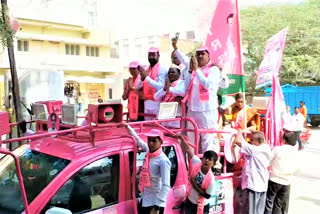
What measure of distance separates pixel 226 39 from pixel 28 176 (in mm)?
3014

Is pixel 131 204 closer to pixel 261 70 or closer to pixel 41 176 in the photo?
pixel 41 176

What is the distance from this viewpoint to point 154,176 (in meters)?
3.31

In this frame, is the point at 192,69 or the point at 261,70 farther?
the point at 261,70

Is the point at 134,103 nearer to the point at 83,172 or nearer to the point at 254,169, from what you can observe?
the point at 254,169

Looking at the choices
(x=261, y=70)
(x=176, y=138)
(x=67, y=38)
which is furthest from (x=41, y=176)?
(x=67, y=38)

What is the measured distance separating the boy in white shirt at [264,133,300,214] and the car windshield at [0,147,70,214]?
260 centimetres

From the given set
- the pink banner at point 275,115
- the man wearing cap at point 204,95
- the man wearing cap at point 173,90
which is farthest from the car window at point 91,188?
the pink banner at point 275,115

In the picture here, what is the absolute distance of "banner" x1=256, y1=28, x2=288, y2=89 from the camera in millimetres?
5199

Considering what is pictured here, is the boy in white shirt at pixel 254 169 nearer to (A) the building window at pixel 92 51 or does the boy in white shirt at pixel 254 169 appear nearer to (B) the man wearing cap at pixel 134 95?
(B) the man wearing cap at pixel 134 95

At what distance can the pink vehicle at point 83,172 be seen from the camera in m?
2.88

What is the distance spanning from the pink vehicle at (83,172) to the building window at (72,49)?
29.0m

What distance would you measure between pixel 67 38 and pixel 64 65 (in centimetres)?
365

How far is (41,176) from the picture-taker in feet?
10.1

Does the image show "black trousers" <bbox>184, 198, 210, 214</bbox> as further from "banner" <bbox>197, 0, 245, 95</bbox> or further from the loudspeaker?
"banner" <bbox>197, 0, 245, 95</bbox>
